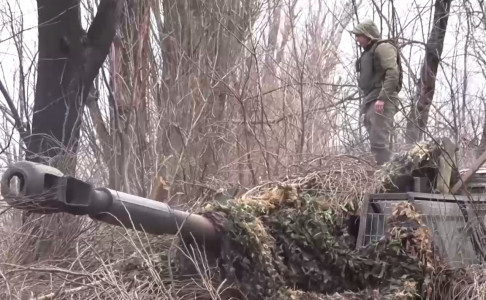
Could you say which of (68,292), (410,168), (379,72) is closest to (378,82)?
(379,72)

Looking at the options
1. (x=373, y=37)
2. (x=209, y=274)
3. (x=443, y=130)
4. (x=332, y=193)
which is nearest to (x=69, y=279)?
(x=209, y=274)

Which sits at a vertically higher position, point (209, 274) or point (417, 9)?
point (417, 9)

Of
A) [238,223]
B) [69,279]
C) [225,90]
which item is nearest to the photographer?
[69,279]

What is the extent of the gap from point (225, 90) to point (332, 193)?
12.4 feet

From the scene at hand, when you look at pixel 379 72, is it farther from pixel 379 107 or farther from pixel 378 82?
pixel 379 107

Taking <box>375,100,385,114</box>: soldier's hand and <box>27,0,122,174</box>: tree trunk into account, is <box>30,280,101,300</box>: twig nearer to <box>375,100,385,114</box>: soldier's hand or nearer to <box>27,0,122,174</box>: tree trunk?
<box>27,0,122,174</box>: tree trunk

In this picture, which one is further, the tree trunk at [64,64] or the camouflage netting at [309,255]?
the tree trunk at [64,64]

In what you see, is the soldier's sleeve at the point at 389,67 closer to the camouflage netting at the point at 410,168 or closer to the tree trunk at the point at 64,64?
the camouflage netting at the point at 410,168

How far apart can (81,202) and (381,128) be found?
4684mm

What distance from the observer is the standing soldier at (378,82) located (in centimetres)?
891

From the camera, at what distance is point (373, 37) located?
9.20 m

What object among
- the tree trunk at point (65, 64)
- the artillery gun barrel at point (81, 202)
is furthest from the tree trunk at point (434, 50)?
the artillery gun barrel at point (81, 202)

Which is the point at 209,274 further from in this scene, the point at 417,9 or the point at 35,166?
the point at 417,9

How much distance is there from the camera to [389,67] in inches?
355
